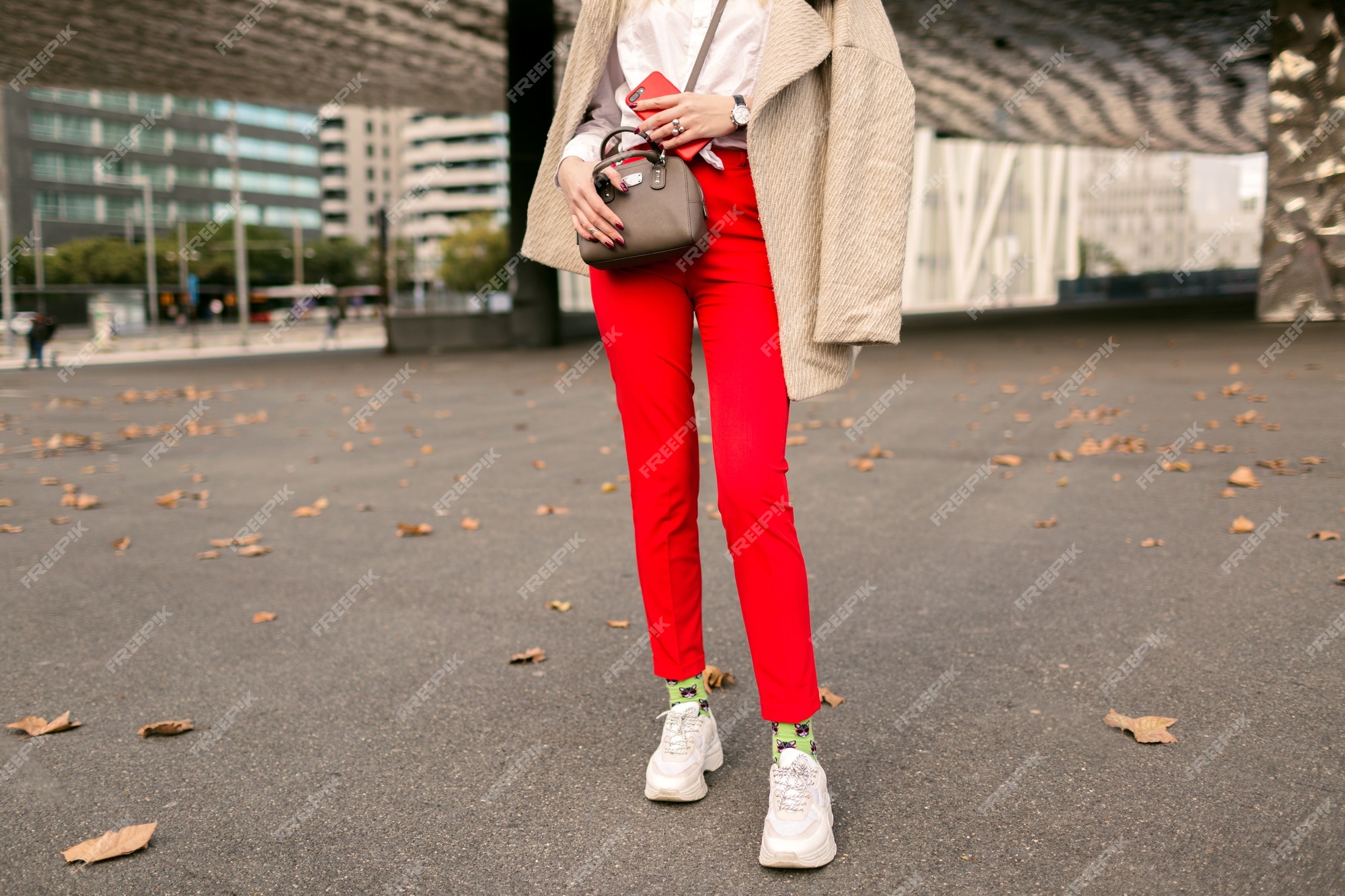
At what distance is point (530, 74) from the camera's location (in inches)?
811

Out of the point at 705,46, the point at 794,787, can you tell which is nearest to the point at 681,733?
the point at 794,787

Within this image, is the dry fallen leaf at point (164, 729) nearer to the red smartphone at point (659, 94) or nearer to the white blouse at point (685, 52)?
the white blouse at point (685, 52)

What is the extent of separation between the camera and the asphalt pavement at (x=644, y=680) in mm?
2174

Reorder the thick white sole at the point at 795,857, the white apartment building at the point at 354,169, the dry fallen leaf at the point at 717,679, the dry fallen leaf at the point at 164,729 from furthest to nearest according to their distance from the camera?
the white apartment building at the point at 354,169 → the dry fallen leaf at the point at 717,679 → the dry fallen leaf at the point at 164,729 → the thick white sole at the point at 795,857

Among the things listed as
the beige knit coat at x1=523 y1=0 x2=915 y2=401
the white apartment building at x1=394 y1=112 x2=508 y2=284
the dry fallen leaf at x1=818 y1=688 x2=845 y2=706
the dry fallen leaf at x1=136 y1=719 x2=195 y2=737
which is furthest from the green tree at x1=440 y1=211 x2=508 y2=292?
the beige knit coat at x1=523 y1=0 x2=915 y2=401

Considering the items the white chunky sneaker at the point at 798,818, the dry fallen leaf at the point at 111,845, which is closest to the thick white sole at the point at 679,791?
the white chunky sneaker at the point at 798,818

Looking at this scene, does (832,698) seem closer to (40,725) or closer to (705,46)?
(705,46)

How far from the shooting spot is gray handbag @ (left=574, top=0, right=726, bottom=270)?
2100 mm

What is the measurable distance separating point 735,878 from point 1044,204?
79999 millimetres

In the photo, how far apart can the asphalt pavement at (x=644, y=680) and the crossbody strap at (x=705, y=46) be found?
3.44ft

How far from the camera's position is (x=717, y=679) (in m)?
3.17

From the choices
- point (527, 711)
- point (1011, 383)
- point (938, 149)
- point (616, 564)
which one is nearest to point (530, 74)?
point (1011, 383)

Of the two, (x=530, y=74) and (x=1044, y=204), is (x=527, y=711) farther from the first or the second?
(x=1044, y=204)

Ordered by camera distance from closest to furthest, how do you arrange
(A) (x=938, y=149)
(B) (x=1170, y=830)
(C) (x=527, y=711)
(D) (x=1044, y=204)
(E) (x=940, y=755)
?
(B) (x=1170, y=830)
(E) (x=940, y=755)
(C) (x=527, y=711)
(A) (x=938, y=149)
(D) (x=1044, y=204)
